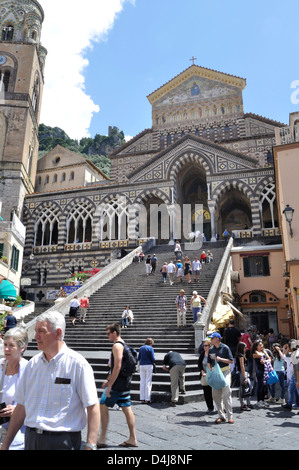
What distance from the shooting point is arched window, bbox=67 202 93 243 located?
31.7 meters

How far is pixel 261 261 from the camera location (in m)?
23.5

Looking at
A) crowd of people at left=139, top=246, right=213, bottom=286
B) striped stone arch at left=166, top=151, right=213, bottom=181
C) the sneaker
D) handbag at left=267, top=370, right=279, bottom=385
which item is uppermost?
striped stone arch at left=166, top=151, right=213, bottom=181

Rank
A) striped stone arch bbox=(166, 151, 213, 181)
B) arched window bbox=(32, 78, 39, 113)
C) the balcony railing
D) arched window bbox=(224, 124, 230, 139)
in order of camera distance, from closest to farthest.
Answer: the balcony railing < striped stone arch bbox=(166, 151, 213, 181) < arched window bbox=(224, 124, 230, 139) < arched window bbox=(32, 78, 39, 113)

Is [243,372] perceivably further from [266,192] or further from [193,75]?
[193,75]

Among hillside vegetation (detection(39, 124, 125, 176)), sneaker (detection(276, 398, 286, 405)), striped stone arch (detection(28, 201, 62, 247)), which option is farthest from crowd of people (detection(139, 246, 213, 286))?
hillside vegetation (detection(39, 124, 125, 176))

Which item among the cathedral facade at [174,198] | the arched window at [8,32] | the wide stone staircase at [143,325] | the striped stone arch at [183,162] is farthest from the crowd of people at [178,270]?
the arched window at [8,32]

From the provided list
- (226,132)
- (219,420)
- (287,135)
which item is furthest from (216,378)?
(226,132)

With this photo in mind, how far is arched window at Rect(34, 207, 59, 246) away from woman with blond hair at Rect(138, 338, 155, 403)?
25.0m

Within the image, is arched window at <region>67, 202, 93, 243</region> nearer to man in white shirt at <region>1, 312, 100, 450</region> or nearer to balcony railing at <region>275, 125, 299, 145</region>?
balcony railing at <region>275, 125, 299, 145</region>

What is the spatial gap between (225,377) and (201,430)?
1.25 meters

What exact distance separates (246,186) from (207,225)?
5689 millimetres

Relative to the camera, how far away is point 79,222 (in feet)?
112
